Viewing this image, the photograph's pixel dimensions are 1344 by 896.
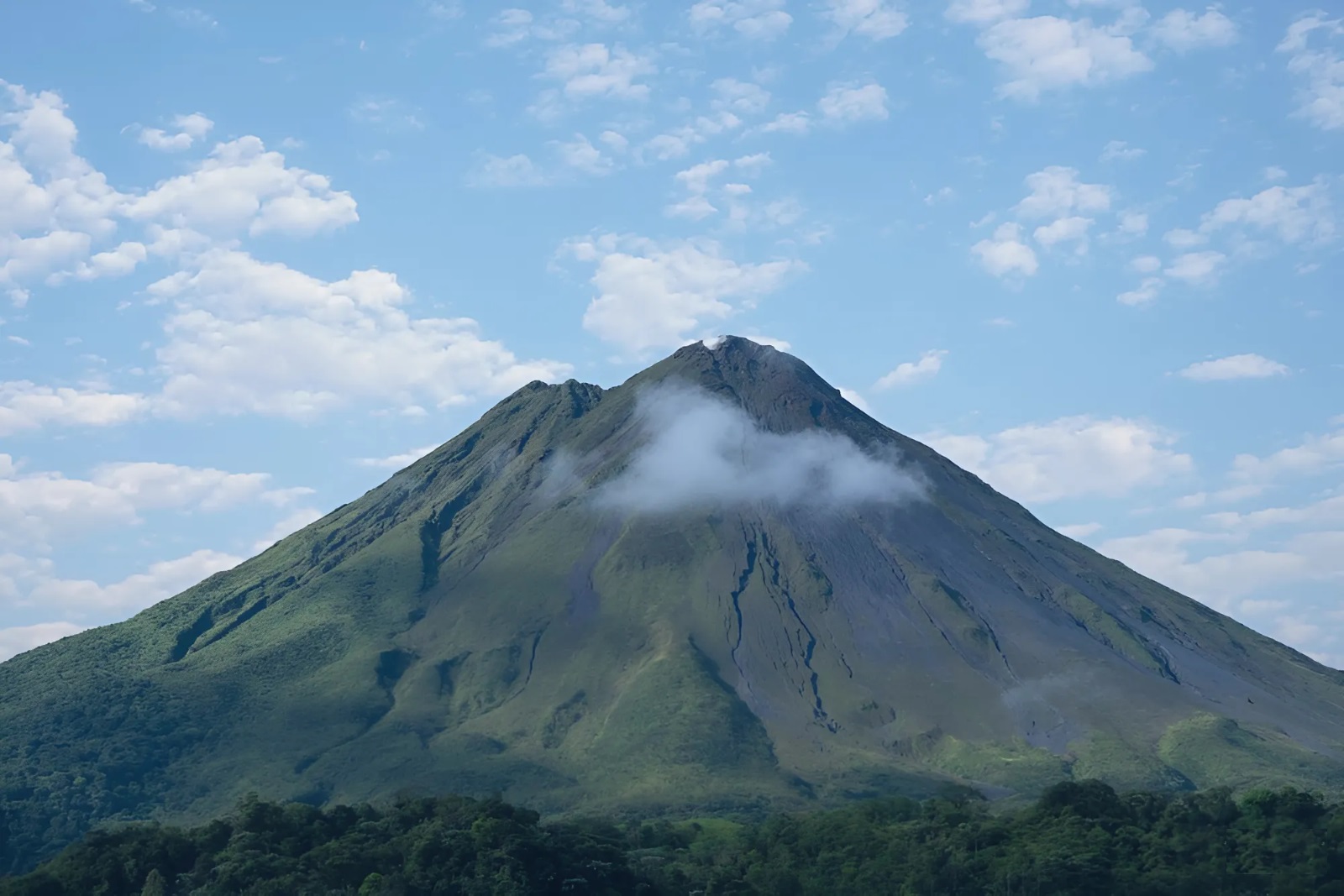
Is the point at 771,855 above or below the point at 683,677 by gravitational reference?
below

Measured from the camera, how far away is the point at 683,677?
16188cm

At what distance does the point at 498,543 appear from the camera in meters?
197

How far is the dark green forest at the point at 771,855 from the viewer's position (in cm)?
7431

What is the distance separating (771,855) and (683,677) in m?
69.6

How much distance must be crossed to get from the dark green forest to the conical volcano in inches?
1882

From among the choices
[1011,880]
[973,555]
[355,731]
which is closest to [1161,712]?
[973,555]

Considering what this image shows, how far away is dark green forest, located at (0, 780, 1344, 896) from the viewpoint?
244ft

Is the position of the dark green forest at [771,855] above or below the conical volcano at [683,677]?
below

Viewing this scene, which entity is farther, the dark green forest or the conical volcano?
the conical volcano

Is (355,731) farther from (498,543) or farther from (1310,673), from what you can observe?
(1310,673)

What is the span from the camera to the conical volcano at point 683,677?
491 ft

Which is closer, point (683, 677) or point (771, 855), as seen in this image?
point (771, 855)

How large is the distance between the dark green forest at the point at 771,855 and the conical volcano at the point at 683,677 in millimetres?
47809

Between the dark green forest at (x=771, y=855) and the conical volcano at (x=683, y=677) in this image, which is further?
the conical volcano at (x=683, y=677)
